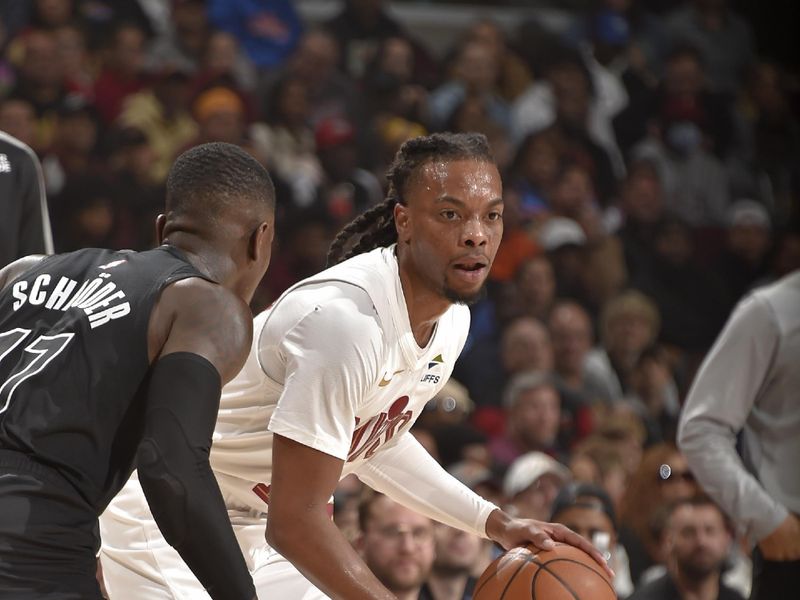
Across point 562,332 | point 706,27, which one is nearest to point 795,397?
point 562,332

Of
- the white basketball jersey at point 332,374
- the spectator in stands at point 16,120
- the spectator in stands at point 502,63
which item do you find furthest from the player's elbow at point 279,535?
the spectator in stands at point 502,63

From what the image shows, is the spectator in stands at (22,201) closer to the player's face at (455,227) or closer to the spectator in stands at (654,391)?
the player's face at (455,227)

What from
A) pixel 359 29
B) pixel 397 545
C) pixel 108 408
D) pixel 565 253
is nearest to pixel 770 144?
pixel 565 253

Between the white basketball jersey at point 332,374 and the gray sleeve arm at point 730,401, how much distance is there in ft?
3.99

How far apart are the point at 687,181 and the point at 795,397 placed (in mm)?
5998

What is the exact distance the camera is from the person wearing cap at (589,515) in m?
5.36

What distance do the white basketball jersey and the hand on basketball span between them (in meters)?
0.39

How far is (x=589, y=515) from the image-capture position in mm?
5398

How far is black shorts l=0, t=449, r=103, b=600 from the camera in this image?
2531 millimetres

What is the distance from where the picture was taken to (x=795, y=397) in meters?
4.56

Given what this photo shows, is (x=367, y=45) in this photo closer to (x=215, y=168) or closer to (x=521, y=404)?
(x=521, y=404)

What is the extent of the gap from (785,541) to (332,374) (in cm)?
202

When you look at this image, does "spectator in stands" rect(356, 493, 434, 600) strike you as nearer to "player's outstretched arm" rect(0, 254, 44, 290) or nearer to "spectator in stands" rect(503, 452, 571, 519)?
"spectator in stands" rect(503, 452, 571, 519)

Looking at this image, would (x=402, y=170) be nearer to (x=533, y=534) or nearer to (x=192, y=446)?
(x=533, y=534)
